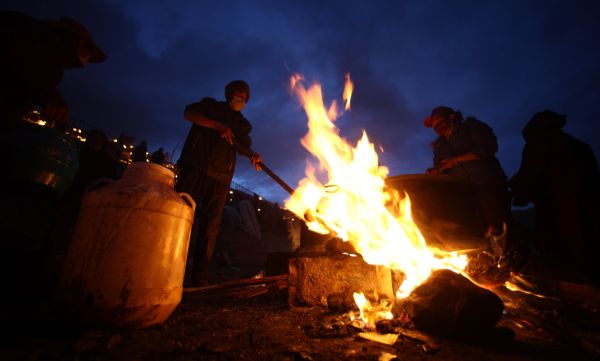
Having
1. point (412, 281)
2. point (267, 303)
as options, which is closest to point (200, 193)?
point (267, 303)

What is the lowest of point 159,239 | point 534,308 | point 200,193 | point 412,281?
point 534,308

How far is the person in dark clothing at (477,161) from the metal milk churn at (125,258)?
13.3 ft

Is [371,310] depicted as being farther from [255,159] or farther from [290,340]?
[255,159]

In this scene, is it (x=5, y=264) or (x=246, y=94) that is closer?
(x=5, y=264)

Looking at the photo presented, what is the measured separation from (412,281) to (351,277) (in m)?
0.75

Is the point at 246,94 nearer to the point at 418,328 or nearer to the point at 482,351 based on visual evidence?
the point at 418,328

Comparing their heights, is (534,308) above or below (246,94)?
below

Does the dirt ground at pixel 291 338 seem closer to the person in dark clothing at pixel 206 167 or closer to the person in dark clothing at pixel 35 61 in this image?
the person in dark clothing at pixel 206 167

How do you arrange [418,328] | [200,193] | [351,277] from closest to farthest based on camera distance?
1. [418,328]
2. [351,277]
3. [200,193]

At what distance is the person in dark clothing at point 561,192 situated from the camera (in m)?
4.04

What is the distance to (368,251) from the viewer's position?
3.71 metres

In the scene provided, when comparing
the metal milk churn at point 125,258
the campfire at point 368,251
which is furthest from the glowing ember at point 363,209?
the metal milk churn at point 125,258

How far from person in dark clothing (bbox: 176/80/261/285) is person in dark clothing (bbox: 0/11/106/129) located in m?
1.54

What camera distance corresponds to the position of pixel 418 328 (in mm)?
2592
